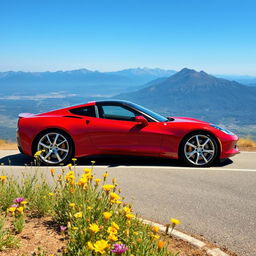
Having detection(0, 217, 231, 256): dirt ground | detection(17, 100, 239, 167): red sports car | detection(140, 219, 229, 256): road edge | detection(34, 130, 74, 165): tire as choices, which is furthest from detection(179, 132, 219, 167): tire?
detection(0, 217, 231, 256): dirt ground

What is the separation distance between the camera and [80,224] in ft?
8.61

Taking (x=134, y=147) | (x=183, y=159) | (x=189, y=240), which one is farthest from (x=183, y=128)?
(x=189, y=240)

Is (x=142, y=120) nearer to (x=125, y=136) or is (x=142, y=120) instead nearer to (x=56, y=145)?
(x=125, y=136)

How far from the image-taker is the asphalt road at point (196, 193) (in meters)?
3.66

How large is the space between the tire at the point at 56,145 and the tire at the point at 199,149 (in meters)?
2.31

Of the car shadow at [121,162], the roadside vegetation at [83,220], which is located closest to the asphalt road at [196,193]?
the car shadow at [121,162]

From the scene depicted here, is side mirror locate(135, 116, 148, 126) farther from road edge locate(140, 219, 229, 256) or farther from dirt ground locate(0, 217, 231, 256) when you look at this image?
dirt ground locate(0, 217, 231, 256)

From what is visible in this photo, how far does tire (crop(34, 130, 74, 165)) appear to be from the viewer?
664 centimetres

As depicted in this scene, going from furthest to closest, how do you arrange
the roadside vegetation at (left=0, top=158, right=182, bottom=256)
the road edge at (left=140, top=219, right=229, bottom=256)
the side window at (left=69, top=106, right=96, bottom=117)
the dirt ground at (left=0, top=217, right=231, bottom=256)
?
the side window at (left=69, top=106, right=96, bottom=117) → the road edge at (left=140, top=219, right=229, bottom=256) → the dirt ground at (left=0, top=217, right=231, bottom=256) → the roadside vegetation at (left=0, top=158, right=182, bottom=256)

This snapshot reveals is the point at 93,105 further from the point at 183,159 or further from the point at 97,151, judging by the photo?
the point at 183,159

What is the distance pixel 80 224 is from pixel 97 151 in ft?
13.5

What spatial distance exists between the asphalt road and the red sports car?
32cm

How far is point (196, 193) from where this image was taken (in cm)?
505

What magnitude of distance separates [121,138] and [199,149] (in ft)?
5.27
